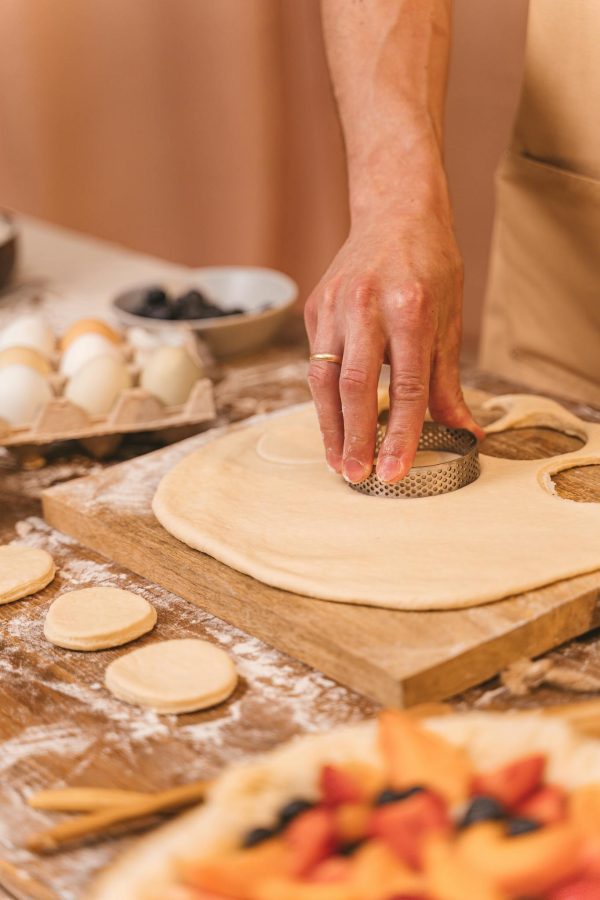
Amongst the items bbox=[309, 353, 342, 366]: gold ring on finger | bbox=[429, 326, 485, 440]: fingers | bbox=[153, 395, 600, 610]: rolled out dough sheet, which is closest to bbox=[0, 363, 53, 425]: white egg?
bbox=[153, 395, 600, 610]: rolled out dough sheet

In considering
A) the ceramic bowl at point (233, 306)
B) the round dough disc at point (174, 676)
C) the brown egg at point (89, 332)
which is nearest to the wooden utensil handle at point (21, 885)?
the round dough disc at point (174, 676)

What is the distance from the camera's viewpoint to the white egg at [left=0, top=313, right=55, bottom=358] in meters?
1.82

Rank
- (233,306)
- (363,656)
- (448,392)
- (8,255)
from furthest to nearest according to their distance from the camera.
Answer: (8,255) < (233,306) < (448,392) < (363,656)

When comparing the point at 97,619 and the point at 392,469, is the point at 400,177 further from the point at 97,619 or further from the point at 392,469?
the point at 97,619

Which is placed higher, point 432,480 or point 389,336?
point 389,336

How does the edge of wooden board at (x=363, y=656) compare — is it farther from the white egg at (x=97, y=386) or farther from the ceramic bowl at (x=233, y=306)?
the ceramic bowl at (x=233, y=306)

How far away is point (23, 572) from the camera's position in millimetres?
1280

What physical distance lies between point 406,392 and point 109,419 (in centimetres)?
52

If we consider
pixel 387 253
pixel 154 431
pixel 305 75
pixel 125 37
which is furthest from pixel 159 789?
pixel 125 37

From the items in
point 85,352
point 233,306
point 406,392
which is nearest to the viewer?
point 406,392

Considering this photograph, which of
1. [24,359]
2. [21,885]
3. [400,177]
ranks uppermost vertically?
[400,177]

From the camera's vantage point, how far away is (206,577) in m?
1.21

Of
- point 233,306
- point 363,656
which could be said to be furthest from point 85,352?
point 363,656

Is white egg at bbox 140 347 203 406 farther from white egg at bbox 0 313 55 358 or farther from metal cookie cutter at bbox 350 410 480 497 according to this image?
metal cookie cutter at bbox 350 410 480 497
